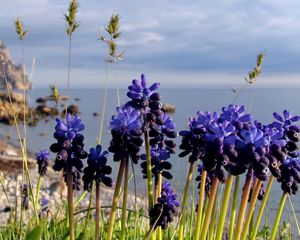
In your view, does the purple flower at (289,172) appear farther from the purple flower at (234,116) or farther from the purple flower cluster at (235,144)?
the purple flower at (234,116)

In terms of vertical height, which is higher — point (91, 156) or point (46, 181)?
point (91, 156)

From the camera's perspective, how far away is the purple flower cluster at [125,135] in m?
3.10

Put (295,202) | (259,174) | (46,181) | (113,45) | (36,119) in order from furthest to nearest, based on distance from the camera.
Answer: (36,119) < (46,181) < (295,202) < (113,45) < (259,174)

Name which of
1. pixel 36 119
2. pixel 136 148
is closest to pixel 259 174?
pixel 136 148

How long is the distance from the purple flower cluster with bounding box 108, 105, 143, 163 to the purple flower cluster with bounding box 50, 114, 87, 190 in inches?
7.5

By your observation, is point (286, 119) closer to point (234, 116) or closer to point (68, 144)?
point (234, 116)

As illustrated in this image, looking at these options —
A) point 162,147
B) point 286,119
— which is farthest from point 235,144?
point 162,147

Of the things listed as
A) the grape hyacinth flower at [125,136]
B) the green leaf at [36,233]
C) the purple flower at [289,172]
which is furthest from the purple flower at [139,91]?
the green leaf at [36,233]

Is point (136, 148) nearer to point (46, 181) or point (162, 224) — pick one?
point (162, 224)

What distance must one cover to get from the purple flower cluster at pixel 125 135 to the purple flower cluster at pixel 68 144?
19 centimetres

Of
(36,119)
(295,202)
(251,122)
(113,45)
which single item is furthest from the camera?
(36,119)

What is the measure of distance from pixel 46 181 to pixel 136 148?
21.3 m

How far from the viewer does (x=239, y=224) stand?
3.20 m

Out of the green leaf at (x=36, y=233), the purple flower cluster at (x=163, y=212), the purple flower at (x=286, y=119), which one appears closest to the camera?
the green leaf at (x=36, y=233)
